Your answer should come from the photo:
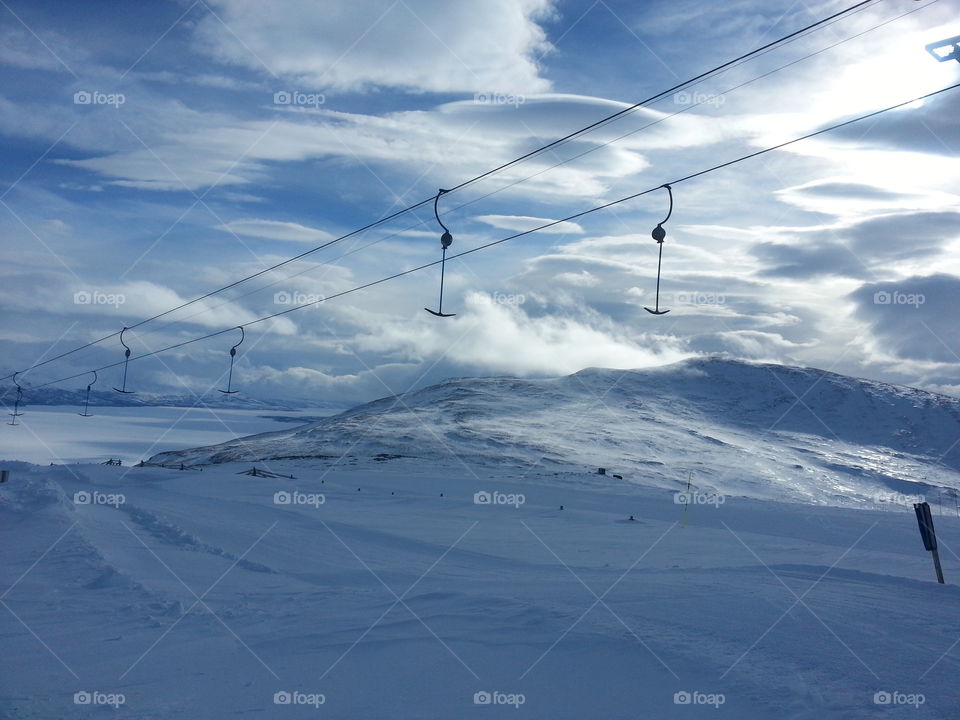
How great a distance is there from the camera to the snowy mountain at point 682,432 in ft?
239

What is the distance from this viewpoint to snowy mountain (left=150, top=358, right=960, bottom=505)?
7275 cm

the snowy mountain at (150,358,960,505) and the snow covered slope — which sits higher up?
the snowy mountain at (150,358,960,505)

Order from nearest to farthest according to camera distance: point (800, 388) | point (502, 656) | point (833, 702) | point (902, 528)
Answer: point (833, 702) < point (502, 656) < point (902, 528) < point (800, 388)

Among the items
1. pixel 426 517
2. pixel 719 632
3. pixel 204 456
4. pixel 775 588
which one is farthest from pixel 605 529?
pixel 204 456

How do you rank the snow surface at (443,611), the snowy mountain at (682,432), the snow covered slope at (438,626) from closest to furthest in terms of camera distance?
the snow covered slope at (438,626), the snow surface at (443,611), the snowy mountain at (682,432)

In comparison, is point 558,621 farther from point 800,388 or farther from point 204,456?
point 800,388

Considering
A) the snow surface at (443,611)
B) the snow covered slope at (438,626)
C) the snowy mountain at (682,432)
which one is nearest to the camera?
the snow covered slope at (438,626)

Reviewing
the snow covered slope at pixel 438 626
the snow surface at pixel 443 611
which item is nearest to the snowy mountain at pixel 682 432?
the snow surface at pixel 443 611

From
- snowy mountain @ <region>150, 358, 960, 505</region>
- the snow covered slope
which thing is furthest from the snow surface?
snowy mountain @ <region>150, 358, 960, 505</region>

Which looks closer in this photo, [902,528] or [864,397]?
[902,528]

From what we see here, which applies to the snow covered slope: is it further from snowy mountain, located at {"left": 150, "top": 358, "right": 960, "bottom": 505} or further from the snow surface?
snowy mountain, located at {"left": 150, "top": 358, "right": 960, "bottom": 505}

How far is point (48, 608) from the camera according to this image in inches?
432

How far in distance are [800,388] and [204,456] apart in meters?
109

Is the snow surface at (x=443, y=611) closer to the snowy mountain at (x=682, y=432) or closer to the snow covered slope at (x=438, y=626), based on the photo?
the snow covered slope at (x=438, y=626)
